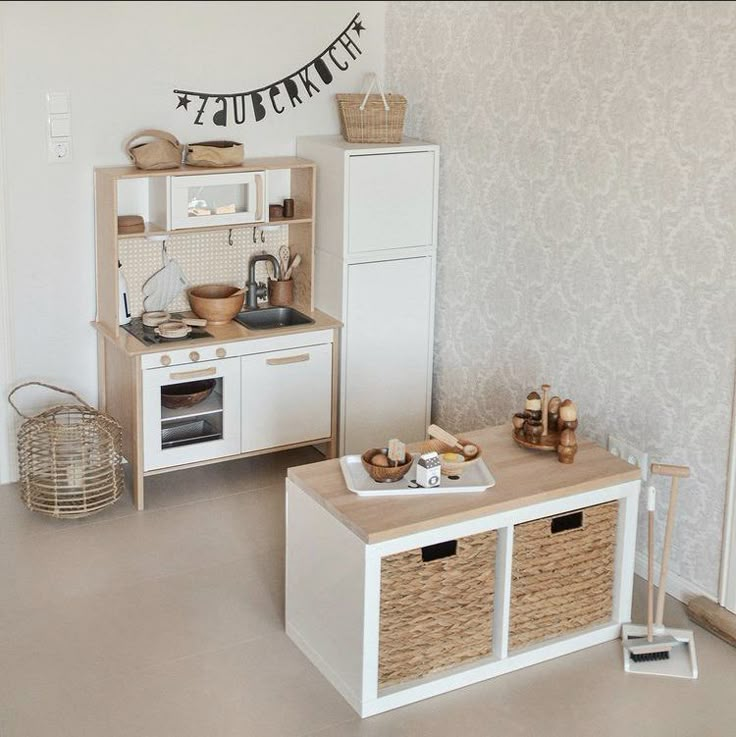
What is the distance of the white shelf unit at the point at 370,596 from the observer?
8.76 ft

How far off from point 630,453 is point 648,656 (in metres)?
0.71

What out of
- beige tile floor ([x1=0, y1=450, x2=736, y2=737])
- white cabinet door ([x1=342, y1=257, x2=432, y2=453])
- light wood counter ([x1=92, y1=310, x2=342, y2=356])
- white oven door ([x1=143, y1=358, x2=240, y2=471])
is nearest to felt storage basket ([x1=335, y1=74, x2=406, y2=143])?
white cabinet door ([x1=342, y1=257, x2=432, y2=453])

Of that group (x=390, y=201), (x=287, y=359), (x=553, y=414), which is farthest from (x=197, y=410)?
(x=553, y=414)

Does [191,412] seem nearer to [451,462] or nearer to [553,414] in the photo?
[451,462]

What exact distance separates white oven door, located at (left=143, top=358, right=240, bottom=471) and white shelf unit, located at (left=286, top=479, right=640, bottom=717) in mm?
1082

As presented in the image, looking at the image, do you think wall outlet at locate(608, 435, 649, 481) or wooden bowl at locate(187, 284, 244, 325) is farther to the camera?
wooden bowl at locate(187, 284, 244, 325)

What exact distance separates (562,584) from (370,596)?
0.70m

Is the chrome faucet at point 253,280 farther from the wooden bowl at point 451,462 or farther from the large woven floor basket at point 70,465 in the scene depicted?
the wooden bowl at point 451,462

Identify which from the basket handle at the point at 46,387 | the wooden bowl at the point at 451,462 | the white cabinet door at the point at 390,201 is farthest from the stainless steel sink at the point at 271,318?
the wooden bowl at the point at 451,462

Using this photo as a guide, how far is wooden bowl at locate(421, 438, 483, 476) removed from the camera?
294 centimetres

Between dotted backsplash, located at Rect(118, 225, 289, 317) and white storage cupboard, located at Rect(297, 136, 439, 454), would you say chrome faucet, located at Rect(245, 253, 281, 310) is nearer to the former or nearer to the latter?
dotted backsplash, located at Rect(118, 225, 289, 317)

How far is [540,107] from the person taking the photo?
12.0 feet

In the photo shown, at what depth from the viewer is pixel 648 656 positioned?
3035 mm

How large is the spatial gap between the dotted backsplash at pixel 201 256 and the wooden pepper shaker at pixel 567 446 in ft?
6.06
